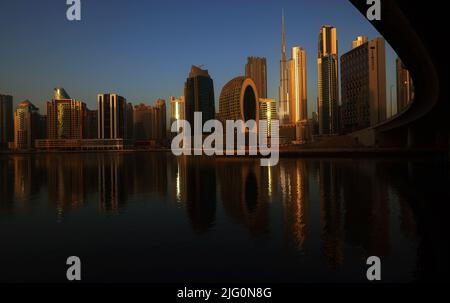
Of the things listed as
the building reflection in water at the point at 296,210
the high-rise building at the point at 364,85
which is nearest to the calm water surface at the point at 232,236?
the building reflection in water at the point at 296,210

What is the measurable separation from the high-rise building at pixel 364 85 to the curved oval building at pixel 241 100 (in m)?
49.0

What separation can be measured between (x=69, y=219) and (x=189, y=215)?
722cm

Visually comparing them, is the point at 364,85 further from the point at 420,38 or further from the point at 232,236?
the point at 232,236

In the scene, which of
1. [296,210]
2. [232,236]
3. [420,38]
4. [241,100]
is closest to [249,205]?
[296,210]

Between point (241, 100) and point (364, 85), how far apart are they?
204ft

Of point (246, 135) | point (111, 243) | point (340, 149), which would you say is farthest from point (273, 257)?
point (246, 135)

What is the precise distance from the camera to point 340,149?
81438mm

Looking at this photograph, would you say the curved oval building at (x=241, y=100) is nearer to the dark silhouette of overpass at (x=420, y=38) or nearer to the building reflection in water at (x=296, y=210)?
the dark silhouette of overpass at (x=420, y=38)

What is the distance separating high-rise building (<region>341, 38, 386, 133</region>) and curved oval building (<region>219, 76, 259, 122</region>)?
49013 millimetres

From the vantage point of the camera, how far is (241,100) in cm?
17562

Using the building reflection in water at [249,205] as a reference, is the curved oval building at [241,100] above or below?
above

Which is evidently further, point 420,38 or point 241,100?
point 241,100

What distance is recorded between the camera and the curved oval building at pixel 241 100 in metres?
176
